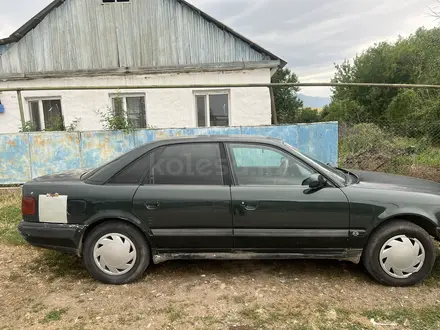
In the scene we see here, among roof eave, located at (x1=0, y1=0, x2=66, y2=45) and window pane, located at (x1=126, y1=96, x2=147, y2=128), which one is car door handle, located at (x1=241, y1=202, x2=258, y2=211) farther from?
roof eave, located at (x1=0, y1=0, x2=66, y2=45)

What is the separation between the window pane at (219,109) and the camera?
9.83m

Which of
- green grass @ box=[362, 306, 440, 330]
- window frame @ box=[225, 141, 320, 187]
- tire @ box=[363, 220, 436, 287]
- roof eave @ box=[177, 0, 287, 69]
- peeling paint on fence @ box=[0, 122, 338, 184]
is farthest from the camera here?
roof eave @ box=[177, 0, 287, 69]

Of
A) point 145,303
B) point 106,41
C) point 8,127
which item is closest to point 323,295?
point 145,303

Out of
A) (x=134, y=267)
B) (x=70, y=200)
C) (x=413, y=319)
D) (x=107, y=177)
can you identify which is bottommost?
(x=413, y=319)

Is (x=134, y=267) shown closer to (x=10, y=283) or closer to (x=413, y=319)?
(x=10, y=283)

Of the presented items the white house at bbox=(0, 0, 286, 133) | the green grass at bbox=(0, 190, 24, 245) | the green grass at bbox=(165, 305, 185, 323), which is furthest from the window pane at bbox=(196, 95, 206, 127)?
the green grass at bbox=(165, 305, 185, 323)

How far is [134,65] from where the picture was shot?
9656 millimetres

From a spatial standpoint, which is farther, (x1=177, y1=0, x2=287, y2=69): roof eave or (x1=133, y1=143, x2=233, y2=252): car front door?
(x1=177, y1=0, x2=287, y2=69): roof eave

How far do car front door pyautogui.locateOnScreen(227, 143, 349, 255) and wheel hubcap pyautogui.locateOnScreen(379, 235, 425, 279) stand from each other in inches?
16.1

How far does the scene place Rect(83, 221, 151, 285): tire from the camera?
3.18 meters

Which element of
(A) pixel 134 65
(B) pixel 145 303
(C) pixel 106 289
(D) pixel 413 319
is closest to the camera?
(D) pixel 413 319

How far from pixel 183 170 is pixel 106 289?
4.64 ft

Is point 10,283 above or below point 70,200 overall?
below

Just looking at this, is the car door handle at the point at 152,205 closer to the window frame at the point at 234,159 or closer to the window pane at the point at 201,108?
the window frame at the point at 234,159
